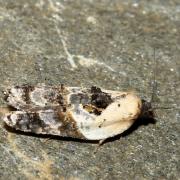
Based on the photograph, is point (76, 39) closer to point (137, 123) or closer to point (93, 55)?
point (93, 55)

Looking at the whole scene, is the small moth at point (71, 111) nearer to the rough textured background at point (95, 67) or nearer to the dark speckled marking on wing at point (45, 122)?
the dark speckled marking on wing at point (45, 122)

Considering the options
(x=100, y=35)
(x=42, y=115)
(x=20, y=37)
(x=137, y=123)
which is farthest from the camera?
(x=100, y=35)

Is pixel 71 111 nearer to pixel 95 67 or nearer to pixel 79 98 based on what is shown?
pixel 79 98

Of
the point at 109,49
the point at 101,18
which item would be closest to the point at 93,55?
the point at 109,49

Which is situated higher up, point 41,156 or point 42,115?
point 42,115

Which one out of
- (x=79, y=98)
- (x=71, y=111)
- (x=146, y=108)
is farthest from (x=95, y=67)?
(x=71, y=111)

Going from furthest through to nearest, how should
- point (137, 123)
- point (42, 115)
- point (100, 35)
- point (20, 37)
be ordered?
point (100, 35) → point (20, 37) → point (137, 123) → point (42, 115)
